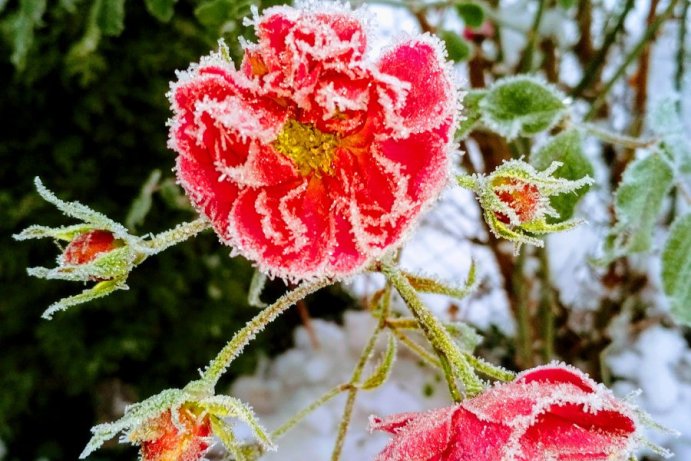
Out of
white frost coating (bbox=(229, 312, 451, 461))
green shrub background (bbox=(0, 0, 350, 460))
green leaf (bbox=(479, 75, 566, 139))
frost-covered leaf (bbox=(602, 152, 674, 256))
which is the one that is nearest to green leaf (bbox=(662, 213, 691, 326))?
frost-covered leaf (bbox=(602, 152, 674, 256))

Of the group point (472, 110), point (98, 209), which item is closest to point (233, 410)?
point (472, 110)

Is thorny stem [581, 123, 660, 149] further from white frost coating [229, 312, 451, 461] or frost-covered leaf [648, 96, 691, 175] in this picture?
white frost coating [229, 312, 451, 461]

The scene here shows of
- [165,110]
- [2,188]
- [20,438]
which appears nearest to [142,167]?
[165,110]

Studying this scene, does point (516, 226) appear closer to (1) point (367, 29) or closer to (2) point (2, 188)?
(1) point (367, 29)

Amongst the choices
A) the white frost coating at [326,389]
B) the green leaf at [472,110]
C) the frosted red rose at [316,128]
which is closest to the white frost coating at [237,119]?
the frosted red rose at [316,128]

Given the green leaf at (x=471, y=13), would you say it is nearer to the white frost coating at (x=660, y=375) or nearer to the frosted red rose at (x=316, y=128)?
the frosted red rose at (x=316, y=128)
